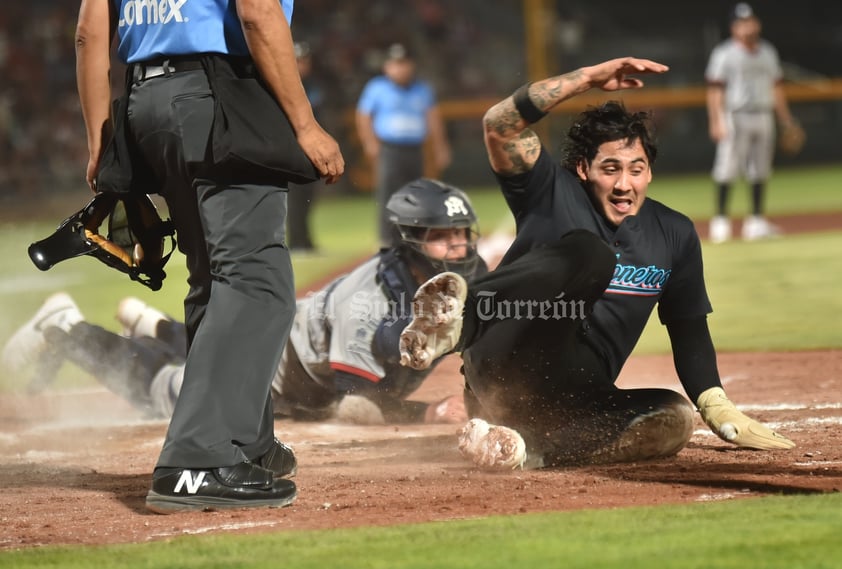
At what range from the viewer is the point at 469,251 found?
5738mm

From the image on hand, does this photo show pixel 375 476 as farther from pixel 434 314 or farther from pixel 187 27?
pixel 187 27

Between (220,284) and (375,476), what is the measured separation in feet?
3.14

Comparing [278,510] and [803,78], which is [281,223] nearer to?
[278,510]

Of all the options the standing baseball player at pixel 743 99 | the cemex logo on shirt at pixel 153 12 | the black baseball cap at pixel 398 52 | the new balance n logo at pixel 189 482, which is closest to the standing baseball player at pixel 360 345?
the new balance n logo at pixel 189 482

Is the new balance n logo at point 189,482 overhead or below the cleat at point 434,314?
below

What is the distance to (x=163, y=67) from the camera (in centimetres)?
382

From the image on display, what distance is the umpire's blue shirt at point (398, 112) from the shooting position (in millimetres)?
13898

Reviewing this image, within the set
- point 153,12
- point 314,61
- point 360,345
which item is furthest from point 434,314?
point 314,61

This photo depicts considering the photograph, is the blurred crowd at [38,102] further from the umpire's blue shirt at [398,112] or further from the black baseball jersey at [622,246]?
the black baseball jersey at [622,246]

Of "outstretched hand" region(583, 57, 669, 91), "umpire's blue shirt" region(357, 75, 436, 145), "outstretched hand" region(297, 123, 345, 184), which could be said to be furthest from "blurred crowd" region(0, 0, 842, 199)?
"outstretched hand" region(297, 123, 345, 184)

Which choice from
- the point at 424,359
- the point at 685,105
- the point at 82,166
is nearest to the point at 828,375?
the point at 424,359

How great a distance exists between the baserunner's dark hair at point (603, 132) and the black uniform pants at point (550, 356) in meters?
0.49

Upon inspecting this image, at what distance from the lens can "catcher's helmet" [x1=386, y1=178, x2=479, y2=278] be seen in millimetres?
5641

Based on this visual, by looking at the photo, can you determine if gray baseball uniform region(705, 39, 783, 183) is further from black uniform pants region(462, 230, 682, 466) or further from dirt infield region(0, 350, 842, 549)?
black uniform pants region(462, 230, 682, 466)
